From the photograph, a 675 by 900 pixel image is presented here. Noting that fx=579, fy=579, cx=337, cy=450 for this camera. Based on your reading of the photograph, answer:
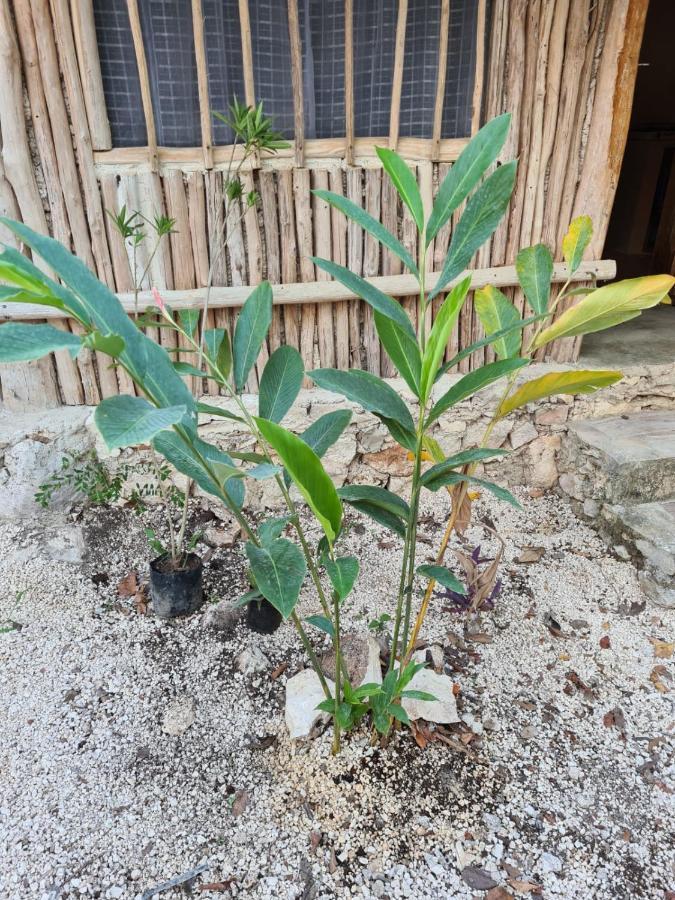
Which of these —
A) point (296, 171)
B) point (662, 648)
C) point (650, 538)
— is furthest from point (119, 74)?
point (662, 648)

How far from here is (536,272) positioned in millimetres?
1483

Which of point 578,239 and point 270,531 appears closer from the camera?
point 270,531

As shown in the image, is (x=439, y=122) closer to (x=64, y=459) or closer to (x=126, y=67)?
(x=126, y=67)

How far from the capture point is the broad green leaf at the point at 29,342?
697 mm

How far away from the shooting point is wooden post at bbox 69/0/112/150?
2.09 m

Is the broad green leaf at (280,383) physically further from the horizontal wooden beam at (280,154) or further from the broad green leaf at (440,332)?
the horizontal wooden beam at (280,154)

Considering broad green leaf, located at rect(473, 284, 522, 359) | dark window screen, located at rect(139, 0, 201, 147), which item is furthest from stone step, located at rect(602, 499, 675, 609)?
dark window screen, located at rect(139, 0, 201, 147)

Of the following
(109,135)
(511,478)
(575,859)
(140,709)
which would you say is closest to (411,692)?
(575,859)

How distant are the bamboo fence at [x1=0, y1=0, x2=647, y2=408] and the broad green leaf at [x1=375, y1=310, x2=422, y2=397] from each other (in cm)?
138

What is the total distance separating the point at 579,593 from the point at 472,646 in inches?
22.6

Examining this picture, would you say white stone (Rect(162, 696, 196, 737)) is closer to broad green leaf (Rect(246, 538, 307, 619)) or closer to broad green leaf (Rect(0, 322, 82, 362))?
broad green leaf (Rect(246, 538, 307, 619))

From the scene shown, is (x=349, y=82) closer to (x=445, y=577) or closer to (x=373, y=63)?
(x=373, y=63)

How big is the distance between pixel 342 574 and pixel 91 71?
2140 mm

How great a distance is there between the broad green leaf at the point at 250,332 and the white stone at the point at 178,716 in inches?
41.2
